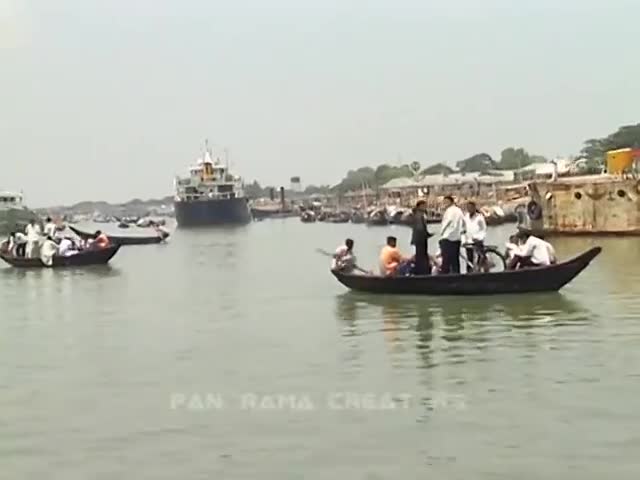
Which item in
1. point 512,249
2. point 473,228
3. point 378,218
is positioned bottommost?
point 378,218

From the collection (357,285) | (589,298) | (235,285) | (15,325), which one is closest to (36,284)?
(235,285)

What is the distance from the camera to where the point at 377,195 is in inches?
5950

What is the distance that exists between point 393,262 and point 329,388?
9496mm

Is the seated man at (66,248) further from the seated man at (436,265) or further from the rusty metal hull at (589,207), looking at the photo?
the rusty metal hull at (589,207)

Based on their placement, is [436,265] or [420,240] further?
[436,265]

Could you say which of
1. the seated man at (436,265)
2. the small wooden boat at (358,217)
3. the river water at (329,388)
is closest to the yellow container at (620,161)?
the river water at (329,388)

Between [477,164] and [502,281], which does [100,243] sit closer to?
[502,281]

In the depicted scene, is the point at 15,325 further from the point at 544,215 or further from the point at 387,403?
the point at 544,215

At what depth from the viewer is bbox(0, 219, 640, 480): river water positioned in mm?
10383

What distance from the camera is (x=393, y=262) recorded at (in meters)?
22.9

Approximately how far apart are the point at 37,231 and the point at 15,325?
17.8 m

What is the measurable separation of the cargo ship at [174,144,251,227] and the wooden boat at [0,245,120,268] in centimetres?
7348

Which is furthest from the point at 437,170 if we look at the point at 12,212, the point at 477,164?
the point at 12,212

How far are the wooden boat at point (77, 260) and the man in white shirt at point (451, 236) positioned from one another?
18.0m
